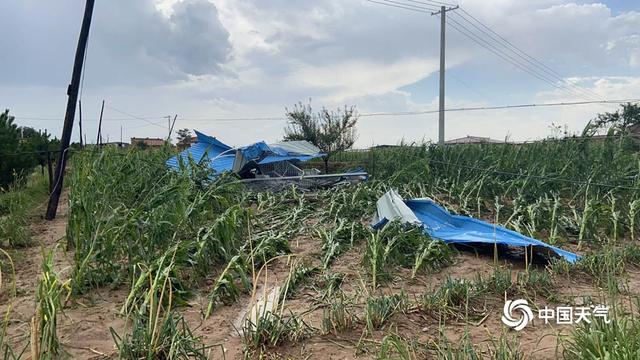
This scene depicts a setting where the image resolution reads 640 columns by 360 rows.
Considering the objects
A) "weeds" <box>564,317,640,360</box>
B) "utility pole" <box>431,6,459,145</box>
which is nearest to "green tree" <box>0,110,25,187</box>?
"weeds" <box>564,317,640,360</box>

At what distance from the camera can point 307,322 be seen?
2.98 meters

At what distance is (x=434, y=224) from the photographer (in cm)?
567

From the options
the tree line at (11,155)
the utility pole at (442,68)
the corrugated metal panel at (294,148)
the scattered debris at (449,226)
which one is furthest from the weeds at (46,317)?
the utility pole at (442,68)

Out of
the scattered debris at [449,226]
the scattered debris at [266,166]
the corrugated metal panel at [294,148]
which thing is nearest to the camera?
the scattered debris at [449,226]

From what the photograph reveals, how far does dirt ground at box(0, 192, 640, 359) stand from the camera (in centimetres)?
255

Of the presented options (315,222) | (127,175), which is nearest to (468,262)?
(315,222)

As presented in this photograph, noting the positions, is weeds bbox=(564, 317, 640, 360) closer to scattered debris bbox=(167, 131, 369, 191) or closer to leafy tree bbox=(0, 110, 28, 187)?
scattered debris bbox=(167, 131, 369, 191)

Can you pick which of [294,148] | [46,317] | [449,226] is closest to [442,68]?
[294,148]

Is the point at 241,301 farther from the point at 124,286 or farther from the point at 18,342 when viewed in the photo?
the point at 18,342

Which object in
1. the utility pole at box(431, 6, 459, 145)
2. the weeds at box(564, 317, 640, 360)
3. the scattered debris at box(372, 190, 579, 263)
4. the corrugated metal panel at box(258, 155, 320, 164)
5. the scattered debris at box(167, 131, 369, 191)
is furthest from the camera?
the utility pole at box(431, 6, 459, 145)

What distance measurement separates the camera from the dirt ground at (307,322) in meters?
2.55

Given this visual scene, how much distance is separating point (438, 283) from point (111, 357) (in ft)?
8.61

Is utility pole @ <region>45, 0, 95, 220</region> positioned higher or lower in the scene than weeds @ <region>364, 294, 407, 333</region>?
A: higher

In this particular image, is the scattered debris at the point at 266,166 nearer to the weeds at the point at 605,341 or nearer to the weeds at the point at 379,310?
the weeds at the point at 379,310
